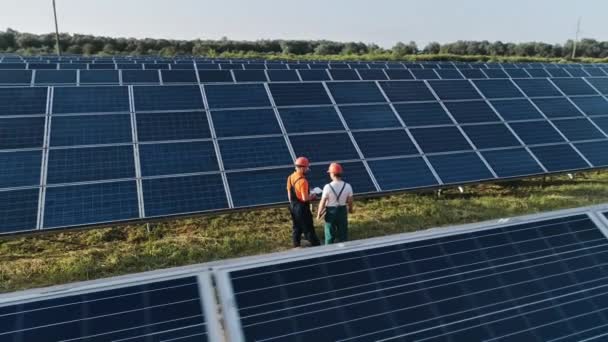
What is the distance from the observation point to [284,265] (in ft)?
11.9

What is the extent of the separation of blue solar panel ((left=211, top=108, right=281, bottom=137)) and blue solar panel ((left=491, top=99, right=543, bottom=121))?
6.39 metres

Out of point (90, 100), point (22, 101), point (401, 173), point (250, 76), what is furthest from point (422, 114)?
point (22, 101)

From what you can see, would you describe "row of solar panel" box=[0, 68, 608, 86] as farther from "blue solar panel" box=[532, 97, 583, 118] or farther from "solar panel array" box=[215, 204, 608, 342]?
"solar panel array" box=[215, 204, 608, 342]

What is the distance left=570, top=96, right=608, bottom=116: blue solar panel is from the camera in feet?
43.7

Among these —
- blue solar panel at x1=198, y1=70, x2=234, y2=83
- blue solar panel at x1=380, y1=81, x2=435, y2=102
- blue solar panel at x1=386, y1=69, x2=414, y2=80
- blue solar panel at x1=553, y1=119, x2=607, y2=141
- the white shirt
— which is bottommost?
the white shirt

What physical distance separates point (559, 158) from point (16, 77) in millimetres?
13451

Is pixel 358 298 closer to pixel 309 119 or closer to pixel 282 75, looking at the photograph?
pixel 309 119

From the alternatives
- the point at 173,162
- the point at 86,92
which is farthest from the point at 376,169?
the point at 86,92

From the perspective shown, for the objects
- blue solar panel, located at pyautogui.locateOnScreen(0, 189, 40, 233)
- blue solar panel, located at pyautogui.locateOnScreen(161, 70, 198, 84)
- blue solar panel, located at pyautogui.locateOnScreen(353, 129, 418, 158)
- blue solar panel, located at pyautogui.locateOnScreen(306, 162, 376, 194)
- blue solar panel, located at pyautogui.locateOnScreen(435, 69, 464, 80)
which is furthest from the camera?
blue solar panel, located at pyautogui.locateOnScreen(435, 69, 464, 80)

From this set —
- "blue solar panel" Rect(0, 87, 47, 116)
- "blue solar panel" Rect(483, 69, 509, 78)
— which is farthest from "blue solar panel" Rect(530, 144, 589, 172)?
"blue solar panel" Rect(0, 87, 47, 116)

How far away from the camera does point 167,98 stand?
994 centimetres

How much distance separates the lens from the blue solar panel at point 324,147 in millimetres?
9156

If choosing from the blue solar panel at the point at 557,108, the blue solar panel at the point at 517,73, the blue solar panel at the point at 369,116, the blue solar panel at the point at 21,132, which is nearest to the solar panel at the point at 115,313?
the blue solar panel at the point at 21,132

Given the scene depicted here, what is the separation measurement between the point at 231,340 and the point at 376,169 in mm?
6533
